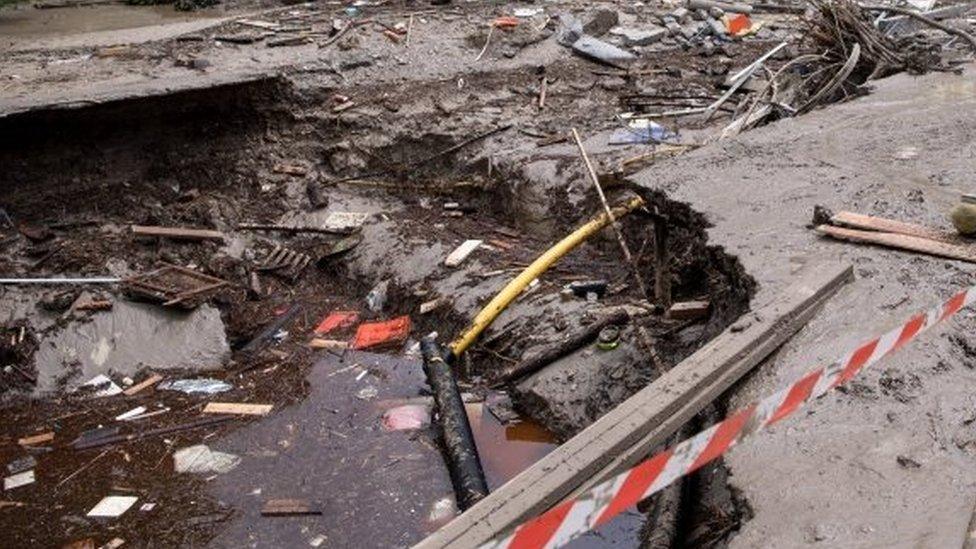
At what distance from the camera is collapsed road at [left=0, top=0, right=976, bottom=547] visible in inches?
139

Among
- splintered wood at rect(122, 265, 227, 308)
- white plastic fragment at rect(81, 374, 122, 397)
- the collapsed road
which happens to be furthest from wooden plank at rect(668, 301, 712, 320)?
white plastic fragment at rect(81, 374, 122, 397)

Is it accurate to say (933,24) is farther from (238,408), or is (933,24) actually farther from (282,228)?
(238,408)

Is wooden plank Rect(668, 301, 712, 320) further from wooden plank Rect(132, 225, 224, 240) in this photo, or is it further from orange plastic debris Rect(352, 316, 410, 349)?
wooden plank Rect(132, 225, 224, 240)

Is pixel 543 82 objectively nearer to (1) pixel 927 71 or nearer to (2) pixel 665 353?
(1) pixel 927 71

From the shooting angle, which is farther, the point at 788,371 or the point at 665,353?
the point at 665,353

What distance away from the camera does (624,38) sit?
35.8 ft

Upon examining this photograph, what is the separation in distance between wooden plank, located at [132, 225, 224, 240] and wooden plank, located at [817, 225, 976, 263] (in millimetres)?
5212

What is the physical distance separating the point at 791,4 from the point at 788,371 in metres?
9.85

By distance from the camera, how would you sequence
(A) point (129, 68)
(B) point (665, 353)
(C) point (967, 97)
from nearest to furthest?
(B) point (665, 353)
(C) point (967, 97)
(A) point (129, 68)

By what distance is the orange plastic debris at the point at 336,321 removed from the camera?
7.14 meters

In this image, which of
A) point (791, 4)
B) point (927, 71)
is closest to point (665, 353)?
point (927, 71)

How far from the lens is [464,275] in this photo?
7000 millimetres

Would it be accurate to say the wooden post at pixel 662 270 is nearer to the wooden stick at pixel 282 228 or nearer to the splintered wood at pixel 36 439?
the wooden stick at pixel 282 228

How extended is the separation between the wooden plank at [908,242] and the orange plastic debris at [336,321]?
3.83 m
